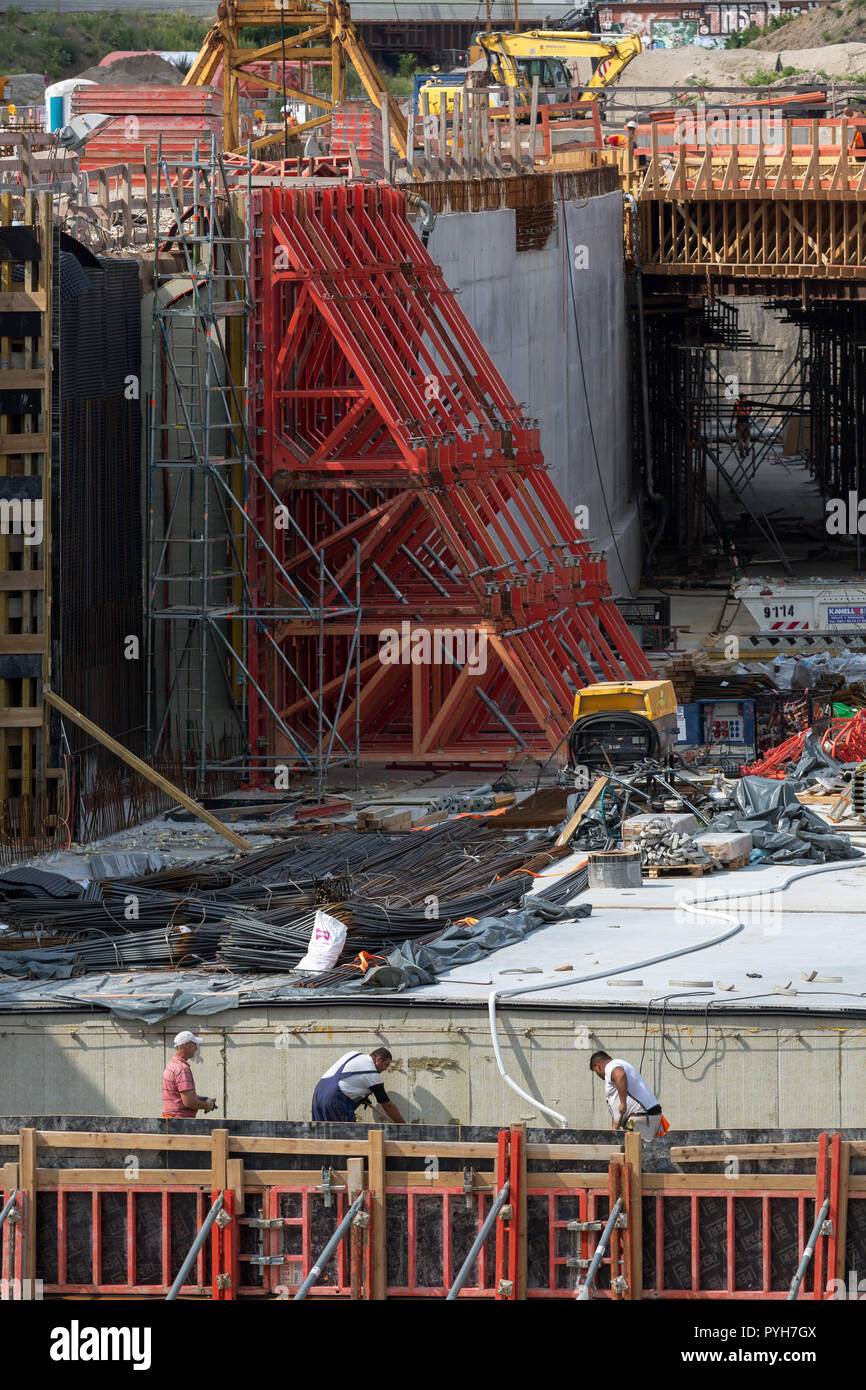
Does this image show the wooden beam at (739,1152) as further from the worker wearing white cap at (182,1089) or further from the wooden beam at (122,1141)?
the worker wearing white cap at (182,1089)

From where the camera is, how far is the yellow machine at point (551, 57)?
6750cm

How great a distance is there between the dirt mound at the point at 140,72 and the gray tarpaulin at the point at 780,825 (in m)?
49.0

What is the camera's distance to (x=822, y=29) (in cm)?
11025

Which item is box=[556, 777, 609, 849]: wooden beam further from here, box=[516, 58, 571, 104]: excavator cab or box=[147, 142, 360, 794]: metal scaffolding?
box=[516, 58, 571, 104]: excavator cab

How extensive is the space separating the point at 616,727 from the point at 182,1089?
1170 cm

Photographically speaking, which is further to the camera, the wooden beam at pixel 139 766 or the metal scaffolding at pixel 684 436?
the metal scaffolding at pixel 684 436

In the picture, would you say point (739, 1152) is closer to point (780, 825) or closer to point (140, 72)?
point (780, 825)

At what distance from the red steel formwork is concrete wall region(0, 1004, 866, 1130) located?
11138mm

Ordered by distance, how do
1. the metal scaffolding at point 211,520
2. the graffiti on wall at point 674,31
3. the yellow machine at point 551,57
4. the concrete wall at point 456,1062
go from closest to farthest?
the concrete wall at point 456,1062
the metal scaffolding at point 211,520
the yellow machine at point 551,57
the graffiti on wall at point 674,31

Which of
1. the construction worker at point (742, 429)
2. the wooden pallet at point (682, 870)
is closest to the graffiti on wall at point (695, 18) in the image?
the construction worker at point (742, 429)

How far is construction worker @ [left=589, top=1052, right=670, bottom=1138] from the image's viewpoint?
48.2ft

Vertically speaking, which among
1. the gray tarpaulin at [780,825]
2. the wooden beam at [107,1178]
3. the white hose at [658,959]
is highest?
the gray tarpaulin at [780,825]

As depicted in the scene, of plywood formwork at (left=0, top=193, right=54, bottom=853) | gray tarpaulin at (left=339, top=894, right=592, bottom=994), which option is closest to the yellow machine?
plywood formwork at (left=0, top=193, right=54, bottom=853)

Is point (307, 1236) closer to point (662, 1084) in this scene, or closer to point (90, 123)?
point (662, 1084)
